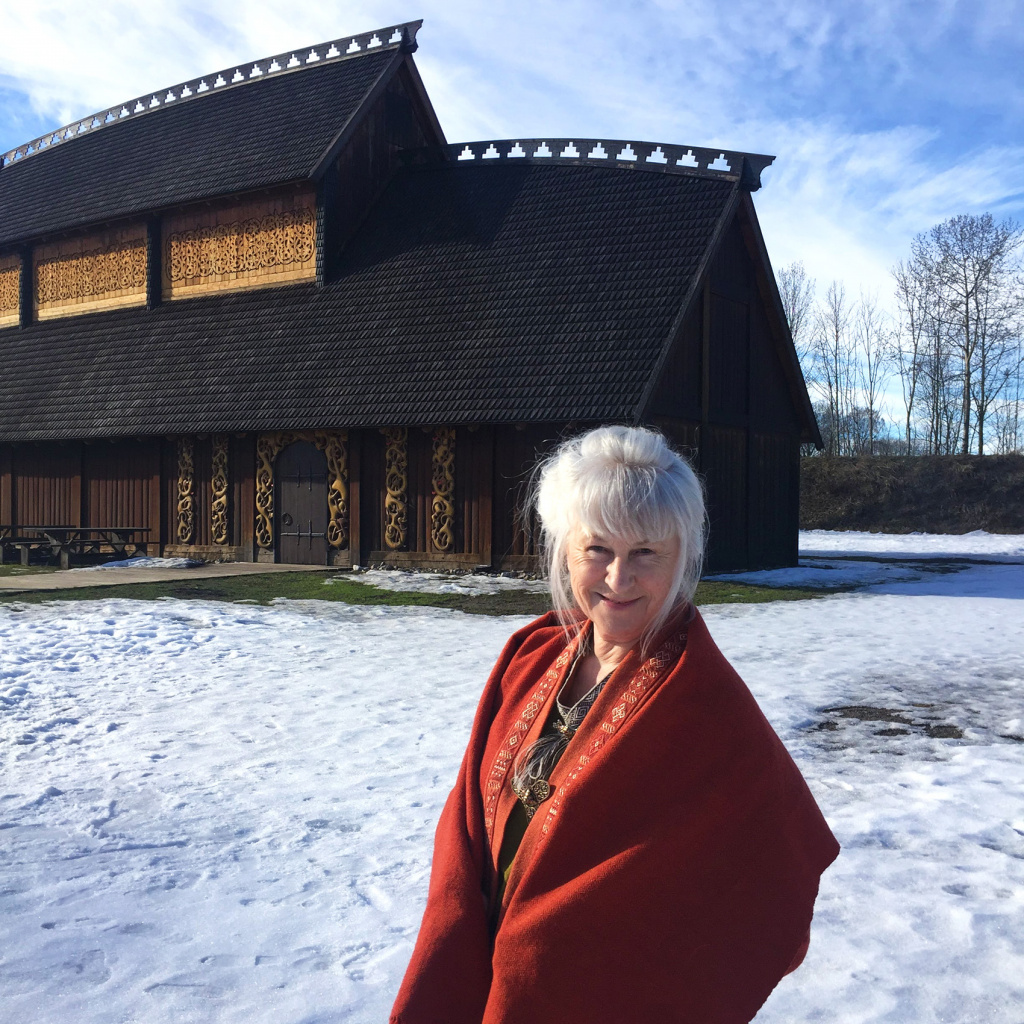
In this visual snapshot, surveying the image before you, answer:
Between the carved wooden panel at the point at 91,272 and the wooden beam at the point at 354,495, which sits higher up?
the carved wooden panel at the point at 91,272

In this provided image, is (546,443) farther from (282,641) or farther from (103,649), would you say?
(103,649)

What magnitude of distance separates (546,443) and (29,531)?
11535mm

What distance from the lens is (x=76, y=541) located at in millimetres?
17500

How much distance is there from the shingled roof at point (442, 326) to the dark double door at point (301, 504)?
1.02 metres

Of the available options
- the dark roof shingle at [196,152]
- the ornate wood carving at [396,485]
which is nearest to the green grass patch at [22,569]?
the ornate wood carving at [396,485]

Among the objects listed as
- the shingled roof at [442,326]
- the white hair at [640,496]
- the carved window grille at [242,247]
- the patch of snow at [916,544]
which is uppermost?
the carved window grille at [242,247]

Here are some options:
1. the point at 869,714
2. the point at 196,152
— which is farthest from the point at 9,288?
the point at 869,714

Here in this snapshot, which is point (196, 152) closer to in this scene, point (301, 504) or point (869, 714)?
point (301, 504)

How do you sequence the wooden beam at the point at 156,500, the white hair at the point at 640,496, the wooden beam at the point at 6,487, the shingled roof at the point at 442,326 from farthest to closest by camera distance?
the wooden beam at the point at 6,487
the wooden beam at the point at 156,500
the shingled roof at the point at 442,326
the white hair at the point at 640,496

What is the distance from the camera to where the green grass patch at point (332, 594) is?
12.1m

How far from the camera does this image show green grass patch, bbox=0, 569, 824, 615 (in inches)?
475

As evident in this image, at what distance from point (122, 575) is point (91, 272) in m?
9.40

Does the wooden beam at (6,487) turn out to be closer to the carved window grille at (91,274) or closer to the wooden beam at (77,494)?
the wooden beam at (77,494)

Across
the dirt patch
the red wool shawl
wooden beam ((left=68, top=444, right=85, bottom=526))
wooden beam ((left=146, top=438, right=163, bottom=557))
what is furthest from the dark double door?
the red wool shawl
